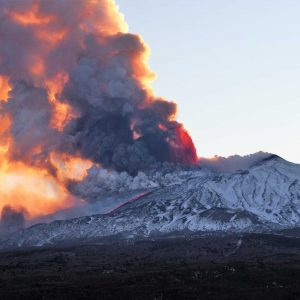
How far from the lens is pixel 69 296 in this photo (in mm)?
60469

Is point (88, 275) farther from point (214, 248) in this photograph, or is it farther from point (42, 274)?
point (214, 248)

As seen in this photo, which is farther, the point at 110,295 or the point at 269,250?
the point at 269,250

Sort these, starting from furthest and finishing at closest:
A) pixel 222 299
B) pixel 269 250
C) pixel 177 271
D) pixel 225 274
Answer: pixel 269 250 → pixel 177 271 → pixel 225 274 → pixel 222 299

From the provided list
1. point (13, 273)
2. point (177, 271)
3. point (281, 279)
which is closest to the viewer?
point (281, 279)

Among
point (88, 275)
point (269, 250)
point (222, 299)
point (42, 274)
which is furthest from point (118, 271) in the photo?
point (269, 250)

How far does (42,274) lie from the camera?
86.1 m

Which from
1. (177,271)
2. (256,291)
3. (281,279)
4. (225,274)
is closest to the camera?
(256,291)

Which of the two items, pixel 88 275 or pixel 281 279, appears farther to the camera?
pixel 88 275

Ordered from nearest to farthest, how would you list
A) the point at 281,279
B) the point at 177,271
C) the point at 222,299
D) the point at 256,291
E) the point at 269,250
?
1. the point at 222,299
2. the point at 256,291
3. the point at 281,279
4. the point at 177,271
5. the point at 269,250

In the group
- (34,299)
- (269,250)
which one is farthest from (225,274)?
(269,250)

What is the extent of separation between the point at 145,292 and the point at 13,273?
34.0 metres

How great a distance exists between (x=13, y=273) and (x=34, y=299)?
30.9 meters

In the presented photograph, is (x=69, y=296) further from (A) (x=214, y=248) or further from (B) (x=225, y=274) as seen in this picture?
(A) (x=214, y=248)

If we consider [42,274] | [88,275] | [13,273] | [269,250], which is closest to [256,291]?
[88,275]
